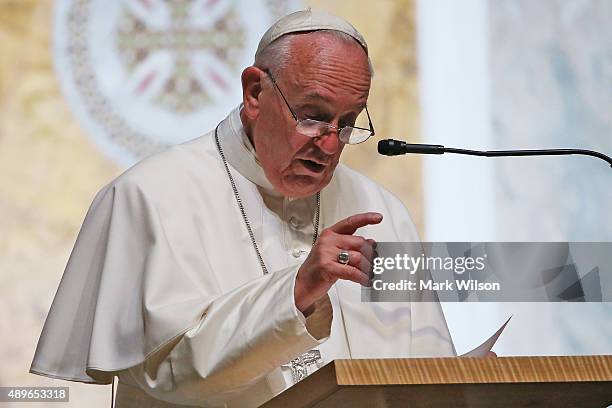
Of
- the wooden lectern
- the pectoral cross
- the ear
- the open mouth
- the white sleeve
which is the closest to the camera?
the wooden lectern

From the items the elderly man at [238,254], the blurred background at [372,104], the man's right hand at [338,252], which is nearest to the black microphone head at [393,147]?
the elderly man at [238,254]

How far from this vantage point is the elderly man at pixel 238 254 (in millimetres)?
3090

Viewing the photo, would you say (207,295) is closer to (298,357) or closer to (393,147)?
(298,357)

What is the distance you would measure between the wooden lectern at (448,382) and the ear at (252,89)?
123cm

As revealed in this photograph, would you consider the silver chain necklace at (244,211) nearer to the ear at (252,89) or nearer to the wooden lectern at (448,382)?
the ear at (252,89)

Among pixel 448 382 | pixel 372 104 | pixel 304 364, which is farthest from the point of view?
pixel 372 104

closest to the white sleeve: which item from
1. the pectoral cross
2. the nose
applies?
the pectoral cross

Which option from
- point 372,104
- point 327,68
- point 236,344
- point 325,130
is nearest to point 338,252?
point 236,344

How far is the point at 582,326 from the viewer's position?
4.73 meters

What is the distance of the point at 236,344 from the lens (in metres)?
3.00

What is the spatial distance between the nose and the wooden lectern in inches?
39.1

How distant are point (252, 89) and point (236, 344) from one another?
97cm

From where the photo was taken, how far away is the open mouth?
3.56 meters

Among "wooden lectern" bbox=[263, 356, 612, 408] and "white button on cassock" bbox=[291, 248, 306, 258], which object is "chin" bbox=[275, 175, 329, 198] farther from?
"wooden lectern" bbox=[263, 356, 612, 408]
